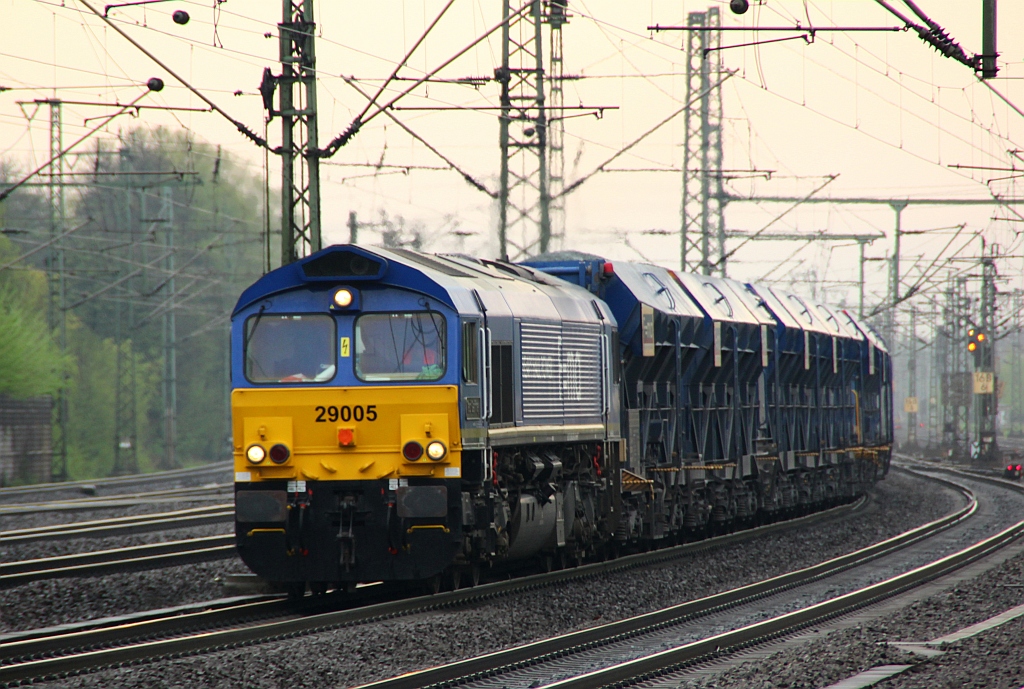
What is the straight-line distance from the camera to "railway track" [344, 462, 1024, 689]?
1012cm

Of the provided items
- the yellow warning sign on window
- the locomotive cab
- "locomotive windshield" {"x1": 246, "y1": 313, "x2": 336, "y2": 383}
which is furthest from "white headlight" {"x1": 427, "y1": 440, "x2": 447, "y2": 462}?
the yellow warning sign on window

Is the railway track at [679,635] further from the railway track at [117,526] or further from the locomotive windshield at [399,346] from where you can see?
the railway track at [117,526]

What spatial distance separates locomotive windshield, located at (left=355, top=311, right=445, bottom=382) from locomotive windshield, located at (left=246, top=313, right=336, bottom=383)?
340mm

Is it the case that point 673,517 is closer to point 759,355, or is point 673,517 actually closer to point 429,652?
point 759,355

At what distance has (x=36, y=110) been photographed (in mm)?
35312

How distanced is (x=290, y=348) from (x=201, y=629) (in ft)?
10.4

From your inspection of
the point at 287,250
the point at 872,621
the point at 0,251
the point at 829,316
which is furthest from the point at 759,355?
the point at 0,251

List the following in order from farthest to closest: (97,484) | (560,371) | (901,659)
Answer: (97,484), (560,371), (901,659)

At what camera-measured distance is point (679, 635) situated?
12820mm

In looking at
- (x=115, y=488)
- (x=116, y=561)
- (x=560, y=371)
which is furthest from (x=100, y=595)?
(x=115, y=488)

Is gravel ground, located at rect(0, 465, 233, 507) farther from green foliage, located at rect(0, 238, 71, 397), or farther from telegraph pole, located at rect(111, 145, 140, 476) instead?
green foliage, located at rect(0, 238, 71, 397)

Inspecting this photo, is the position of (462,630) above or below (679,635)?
above

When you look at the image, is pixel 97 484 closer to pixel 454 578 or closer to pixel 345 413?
pixel 454 578

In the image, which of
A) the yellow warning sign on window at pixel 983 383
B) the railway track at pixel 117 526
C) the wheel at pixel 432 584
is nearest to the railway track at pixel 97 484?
the railway track at pixel 117 526
